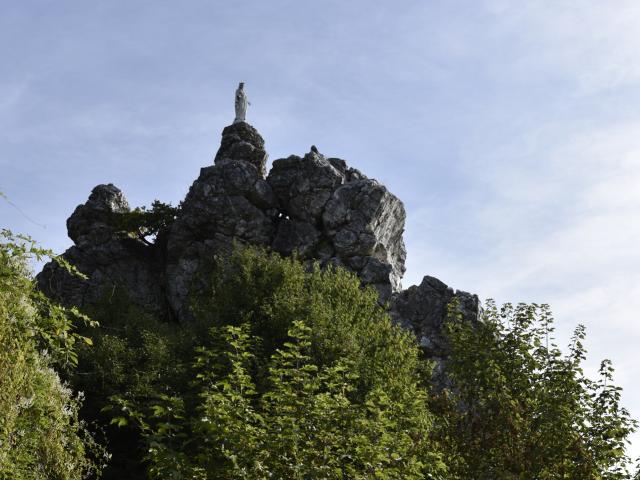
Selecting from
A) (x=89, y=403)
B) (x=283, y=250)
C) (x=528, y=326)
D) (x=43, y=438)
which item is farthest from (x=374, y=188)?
(x=43, y=438)

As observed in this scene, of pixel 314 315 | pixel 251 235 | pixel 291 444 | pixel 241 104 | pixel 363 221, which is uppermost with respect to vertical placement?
pixel 241 104

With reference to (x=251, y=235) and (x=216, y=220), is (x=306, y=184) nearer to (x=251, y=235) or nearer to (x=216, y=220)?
(x=251, y=235)

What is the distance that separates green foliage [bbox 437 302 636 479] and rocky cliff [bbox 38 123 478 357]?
31.6 metres

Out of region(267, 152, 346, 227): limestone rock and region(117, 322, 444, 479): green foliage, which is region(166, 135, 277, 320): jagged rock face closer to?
region(267, 152, 346, 227): limestone rock

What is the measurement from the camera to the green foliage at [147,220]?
6278cm

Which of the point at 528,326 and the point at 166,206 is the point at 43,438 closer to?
the point at 528,326

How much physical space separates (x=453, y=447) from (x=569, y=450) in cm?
288

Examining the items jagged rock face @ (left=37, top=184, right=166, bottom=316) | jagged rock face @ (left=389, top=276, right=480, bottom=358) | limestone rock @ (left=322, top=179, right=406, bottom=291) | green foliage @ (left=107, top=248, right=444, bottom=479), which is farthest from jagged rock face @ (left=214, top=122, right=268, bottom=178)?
→ green foliage @ (left=107, top=248, right=444, bottom=479)

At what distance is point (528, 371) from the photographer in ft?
68.1

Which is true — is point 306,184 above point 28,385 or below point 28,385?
above

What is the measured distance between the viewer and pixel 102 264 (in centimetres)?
5828

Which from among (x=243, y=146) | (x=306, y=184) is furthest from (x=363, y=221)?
(x=243, y=146)

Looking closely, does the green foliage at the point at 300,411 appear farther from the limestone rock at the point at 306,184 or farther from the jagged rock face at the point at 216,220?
the limestone rock at the point at 306,184

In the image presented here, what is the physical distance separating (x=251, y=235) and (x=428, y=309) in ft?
47.9
